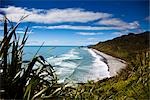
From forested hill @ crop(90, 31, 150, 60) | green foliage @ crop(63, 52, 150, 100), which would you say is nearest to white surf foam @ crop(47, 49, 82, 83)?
green foliage @ crop(63, 52, 150, 100)

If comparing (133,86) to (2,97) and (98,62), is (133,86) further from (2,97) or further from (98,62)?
(98,62)

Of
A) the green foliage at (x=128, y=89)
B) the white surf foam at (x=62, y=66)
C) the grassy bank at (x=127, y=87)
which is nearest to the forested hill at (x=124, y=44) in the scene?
the grassy bank at (x=127, y=87)

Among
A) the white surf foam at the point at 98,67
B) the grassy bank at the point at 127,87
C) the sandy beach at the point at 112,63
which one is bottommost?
the white surf foam at the point at 98,67

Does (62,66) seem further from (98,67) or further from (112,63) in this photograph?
(98,67)

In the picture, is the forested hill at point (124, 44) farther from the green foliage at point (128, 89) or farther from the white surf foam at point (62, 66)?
the green foliage at point (128, 89)

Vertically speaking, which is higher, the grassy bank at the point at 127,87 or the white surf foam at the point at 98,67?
the grassy bank at the point at 127,87

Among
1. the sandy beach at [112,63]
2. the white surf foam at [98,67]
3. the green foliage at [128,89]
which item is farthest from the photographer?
the white surf foam at [98,67]

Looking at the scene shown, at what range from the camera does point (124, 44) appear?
511cm

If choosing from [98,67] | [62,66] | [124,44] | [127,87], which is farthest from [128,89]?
[98,67]

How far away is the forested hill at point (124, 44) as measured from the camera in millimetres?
4727

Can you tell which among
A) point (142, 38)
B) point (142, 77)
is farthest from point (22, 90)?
point (142, 38)

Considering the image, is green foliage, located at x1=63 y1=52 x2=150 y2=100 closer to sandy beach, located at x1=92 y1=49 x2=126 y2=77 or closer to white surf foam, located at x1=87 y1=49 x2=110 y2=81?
sandy beach, located at x1=92 y1=49 x2=126 y2=77

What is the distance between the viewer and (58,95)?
2.07 m

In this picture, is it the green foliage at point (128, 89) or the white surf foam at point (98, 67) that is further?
the white surf foam at point (98, 67)
